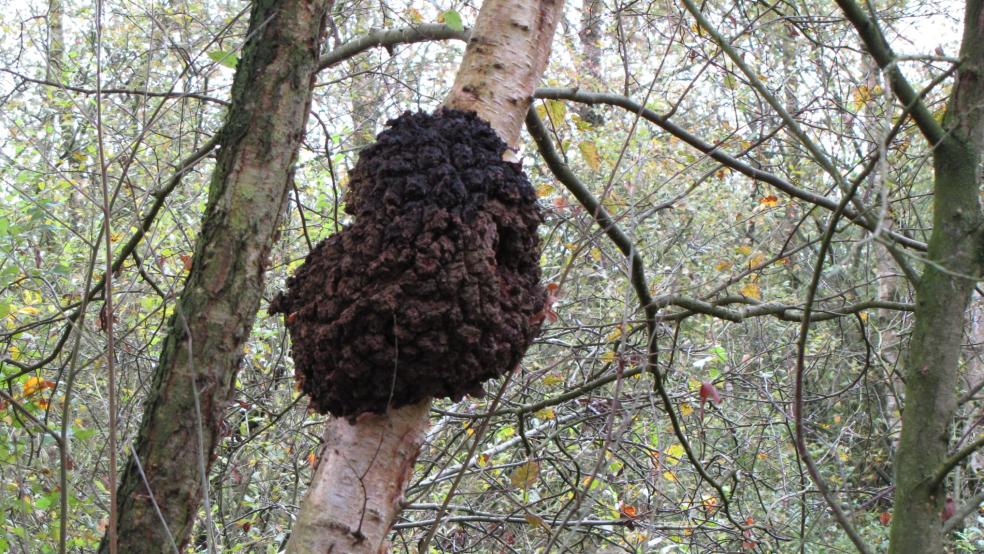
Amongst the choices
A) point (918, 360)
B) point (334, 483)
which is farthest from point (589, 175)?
point (334, 483)

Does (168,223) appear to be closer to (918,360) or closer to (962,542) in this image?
(918,360)

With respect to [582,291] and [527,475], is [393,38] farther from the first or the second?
[582,291]

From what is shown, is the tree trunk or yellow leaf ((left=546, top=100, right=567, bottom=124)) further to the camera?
yellow leaf ((left=546, top=100, right=567, bottom=124))

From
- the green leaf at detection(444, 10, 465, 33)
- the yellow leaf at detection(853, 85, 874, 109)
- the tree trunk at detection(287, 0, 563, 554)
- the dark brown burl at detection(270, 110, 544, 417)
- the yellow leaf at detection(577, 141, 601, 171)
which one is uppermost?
the yellow leaf at detection(853, 85, 874, 109)

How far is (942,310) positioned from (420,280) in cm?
129

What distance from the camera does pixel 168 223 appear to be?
5.80 meters

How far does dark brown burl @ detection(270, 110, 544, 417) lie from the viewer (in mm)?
1511

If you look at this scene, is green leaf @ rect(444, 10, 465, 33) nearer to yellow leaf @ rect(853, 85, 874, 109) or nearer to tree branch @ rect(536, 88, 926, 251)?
tree branch @ rect(536, 88, 926, 251)

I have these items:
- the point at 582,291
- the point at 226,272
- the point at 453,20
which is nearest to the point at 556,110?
the point at 453,20

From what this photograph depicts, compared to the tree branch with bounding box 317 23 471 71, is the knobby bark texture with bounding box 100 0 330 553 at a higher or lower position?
lower

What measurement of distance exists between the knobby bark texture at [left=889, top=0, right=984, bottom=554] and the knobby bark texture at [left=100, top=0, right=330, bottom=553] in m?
1.55

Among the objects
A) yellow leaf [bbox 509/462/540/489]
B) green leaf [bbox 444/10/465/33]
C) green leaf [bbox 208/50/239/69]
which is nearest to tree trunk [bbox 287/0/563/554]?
green leaf [bbox 444/10/465/33]

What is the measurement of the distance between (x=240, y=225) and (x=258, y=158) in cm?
17

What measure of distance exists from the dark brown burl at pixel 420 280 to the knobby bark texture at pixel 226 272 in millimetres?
235
